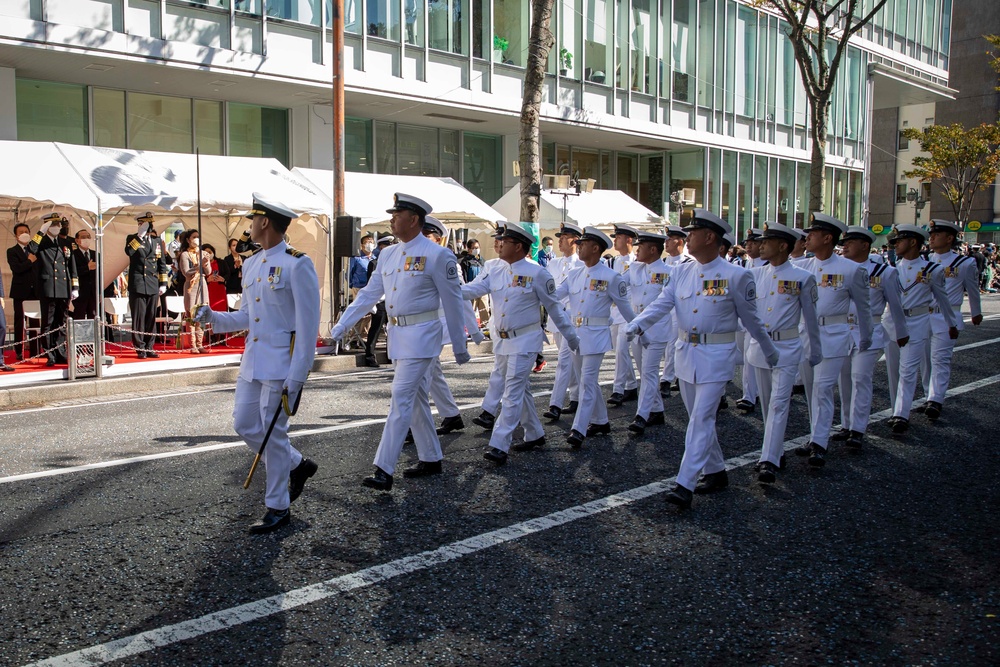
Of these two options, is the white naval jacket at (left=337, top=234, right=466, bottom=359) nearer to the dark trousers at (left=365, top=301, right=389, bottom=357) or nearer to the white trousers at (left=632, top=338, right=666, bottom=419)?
the white trousers at (left=632, top=338, right=666, bottom=419)

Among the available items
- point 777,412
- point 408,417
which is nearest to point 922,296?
point 777,412

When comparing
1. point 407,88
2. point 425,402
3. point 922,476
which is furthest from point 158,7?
point 922,476

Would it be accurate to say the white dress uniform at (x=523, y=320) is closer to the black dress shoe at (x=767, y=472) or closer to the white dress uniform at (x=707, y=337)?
the white dress uniform at (x=707, y=337)

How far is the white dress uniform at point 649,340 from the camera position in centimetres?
928

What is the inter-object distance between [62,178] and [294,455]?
9.40 meters

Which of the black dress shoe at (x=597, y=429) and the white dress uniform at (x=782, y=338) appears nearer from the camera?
the white dress uniform at (x=782, y=338)

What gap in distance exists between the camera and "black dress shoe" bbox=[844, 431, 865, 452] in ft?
26.7

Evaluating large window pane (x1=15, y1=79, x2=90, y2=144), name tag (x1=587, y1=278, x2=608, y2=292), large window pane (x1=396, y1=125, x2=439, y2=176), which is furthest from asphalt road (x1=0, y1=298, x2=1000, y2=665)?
large window pane (x1=396, y1=125, x2=439, y2=176)

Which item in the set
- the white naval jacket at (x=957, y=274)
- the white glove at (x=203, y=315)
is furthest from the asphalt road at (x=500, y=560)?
the white naval jacket at (x=957, y=274)

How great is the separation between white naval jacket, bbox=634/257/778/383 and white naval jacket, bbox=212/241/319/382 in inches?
89.8

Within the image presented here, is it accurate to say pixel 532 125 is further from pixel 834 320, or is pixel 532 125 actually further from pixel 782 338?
pixel 782 338

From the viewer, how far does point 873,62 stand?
43500 mm

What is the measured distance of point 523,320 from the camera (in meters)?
7.84

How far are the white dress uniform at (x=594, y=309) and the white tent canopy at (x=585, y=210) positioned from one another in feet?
43.9
